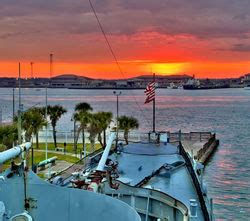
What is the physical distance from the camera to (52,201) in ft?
42.7

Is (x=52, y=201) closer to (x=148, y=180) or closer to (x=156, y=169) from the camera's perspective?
(x=148, y=180)

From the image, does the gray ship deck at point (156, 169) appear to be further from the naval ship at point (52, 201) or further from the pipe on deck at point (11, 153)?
the pipe on deck at point (11, 153)

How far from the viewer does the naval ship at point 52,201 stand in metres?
12.7

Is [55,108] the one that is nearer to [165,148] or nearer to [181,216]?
[165,148]

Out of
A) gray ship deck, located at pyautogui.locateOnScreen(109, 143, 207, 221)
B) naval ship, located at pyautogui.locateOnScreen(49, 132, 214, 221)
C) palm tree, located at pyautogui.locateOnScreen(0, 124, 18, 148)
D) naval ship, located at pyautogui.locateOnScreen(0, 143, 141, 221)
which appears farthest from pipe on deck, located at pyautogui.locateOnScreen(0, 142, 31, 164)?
palm tree, located at pyautogui.locateOnScreen(0, 124, 18, 148)

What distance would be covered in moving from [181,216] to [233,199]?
934 inches

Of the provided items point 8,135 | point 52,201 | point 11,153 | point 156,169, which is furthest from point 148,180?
point 8,135

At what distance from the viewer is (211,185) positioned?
4903cm

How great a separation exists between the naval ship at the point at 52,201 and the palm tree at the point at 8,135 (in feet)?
109

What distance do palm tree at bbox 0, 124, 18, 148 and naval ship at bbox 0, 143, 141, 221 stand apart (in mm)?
33198

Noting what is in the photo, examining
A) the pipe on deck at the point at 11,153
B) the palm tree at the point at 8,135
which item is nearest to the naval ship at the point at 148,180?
the pipe on deck at the point at 11,153

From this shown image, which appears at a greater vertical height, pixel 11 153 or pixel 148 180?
pixel 11 153

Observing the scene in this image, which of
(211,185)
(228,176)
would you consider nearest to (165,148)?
(211,185)

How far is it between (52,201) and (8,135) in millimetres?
35309
